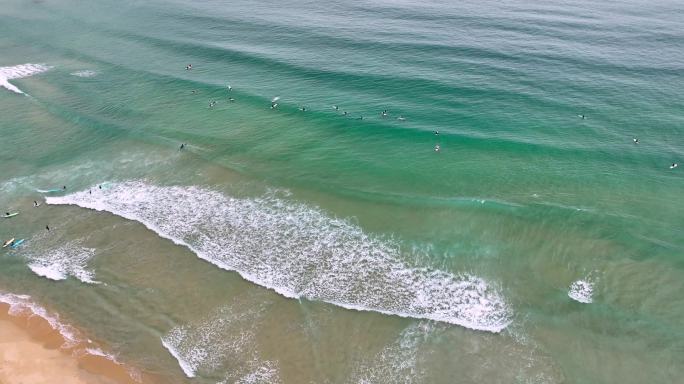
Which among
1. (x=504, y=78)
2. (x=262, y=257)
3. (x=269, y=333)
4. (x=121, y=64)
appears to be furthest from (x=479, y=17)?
(x=269, y=333)

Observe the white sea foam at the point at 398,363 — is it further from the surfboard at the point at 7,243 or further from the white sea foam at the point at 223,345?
the surfboard at the point at 7,243

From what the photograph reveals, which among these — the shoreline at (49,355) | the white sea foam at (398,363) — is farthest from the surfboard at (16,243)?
the white sea foam at (398,363)

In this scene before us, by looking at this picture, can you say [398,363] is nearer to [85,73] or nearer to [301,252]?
[301,252]

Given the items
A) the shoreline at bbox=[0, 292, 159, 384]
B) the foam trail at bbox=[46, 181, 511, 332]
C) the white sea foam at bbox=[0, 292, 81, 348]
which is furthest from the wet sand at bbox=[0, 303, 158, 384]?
the foam trail at bbox=[46, 181, 511, 332]

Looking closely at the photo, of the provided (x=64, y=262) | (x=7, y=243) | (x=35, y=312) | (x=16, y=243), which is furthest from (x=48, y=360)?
(x=7, y=243)

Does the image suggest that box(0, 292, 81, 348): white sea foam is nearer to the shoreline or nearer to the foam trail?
the shoreline

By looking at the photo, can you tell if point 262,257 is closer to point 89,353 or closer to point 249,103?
point 89,353
